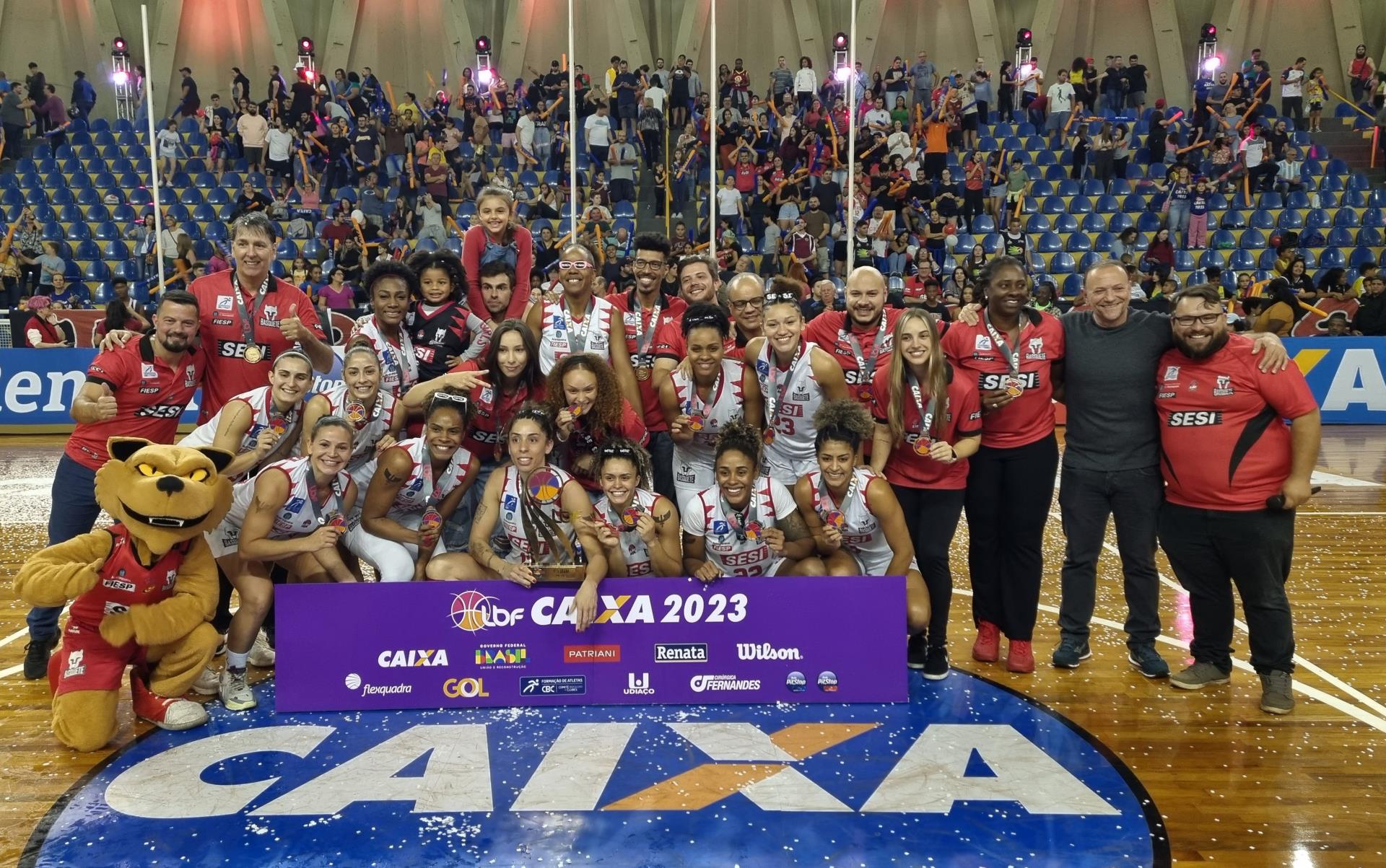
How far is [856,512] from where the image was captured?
4.17 metres

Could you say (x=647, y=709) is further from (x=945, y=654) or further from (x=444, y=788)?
(x=945, y=654)

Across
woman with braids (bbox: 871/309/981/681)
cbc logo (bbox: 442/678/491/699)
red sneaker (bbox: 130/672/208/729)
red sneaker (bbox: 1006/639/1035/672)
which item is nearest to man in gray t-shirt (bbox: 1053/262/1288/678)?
red sneaker (bbox: 1006/639/1035/672)

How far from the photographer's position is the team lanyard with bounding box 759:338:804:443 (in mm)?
4531

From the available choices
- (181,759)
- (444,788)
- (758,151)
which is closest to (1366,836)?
(444,788)

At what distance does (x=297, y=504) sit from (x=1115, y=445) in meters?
3.42

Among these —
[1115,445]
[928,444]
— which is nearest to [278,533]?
[928,444]

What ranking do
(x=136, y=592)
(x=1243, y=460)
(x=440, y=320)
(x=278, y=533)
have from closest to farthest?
(x=136, y=592), (x=1243, y=460), (x=278, y=533), (x=440, y=320)

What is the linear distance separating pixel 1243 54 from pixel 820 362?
18.7 metres

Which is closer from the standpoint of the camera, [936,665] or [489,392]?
[936,665]

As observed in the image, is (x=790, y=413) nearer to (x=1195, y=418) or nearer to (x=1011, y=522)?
(x=1011, y=522)

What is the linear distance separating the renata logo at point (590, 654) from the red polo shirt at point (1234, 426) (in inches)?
95.7

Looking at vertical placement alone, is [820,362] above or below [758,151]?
below

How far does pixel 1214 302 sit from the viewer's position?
156 inches

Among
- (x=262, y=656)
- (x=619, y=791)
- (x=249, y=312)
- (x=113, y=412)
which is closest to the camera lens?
(x=619, y=791)
